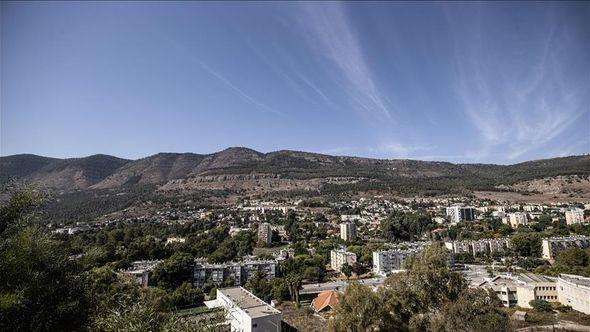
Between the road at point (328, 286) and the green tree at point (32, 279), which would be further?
the road at point (328, 286)

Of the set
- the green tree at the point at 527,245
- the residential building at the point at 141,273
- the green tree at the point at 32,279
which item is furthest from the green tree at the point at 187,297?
the green tree at the point at 527,245

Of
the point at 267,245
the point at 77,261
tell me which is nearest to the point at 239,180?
the point at 267,245

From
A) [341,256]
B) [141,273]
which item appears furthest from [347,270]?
[141,273]

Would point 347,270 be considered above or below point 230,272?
below

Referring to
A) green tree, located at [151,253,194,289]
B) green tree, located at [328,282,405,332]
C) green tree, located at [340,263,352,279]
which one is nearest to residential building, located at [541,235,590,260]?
green tree, located at [340,263,352,279]

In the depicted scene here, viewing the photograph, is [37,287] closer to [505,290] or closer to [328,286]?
[505,290]

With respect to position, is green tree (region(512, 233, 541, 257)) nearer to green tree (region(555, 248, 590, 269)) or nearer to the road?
green tree (region(555, 248, 590, 269))

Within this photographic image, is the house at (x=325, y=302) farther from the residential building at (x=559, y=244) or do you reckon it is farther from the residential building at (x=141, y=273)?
the residential building at (x=559, y=244)
